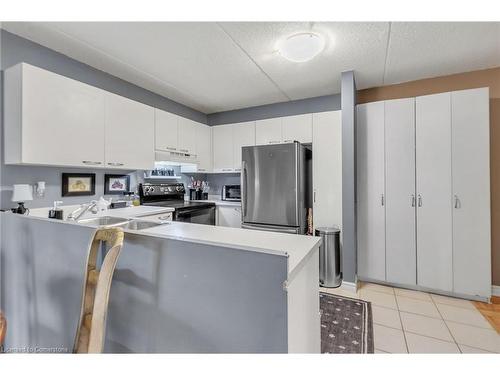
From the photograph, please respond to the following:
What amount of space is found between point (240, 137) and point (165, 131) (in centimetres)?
116

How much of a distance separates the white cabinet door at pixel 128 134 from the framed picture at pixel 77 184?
34 centimetres

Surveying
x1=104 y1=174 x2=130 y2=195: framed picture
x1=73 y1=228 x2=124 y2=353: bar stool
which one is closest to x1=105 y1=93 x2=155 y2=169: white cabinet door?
x1=104 y1=174 x2=130 y2=195: framed picture

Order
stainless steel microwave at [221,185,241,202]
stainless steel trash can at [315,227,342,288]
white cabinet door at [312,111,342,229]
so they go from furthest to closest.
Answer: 1. stainless steel microwave at [221,185,241,202]
2. white cabinet door at [312,111,342,229]
3. stainless steel trash can at [315,227,342,288]

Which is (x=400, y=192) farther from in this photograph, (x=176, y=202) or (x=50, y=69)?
(x=50, y=69)

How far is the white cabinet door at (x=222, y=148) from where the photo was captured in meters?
3.93

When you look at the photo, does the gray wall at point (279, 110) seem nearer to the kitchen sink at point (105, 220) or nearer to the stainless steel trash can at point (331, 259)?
the stainless steel trash can at point (331, 259)

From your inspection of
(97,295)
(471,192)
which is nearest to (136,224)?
(97,295)

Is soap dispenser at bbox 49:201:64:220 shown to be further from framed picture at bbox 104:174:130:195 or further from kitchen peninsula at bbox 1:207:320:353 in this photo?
framed picture at bbox 104:174:130:195

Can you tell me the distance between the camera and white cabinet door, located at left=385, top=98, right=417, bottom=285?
108 inches

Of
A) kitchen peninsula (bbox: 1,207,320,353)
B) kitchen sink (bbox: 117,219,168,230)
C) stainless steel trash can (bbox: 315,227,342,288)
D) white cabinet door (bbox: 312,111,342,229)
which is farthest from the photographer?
white cabinet door (bbox: 312,111,342,229)

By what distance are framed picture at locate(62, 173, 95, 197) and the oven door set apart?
37.6 inches

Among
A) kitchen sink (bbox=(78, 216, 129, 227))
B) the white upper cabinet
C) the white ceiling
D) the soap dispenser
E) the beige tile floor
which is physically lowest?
the beige tile floor

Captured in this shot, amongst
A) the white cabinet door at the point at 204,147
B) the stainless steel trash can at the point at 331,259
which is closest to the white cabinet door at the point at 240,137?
the white cabinet door at the point at 204,147

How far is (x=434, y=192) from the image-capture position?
8.68ft
